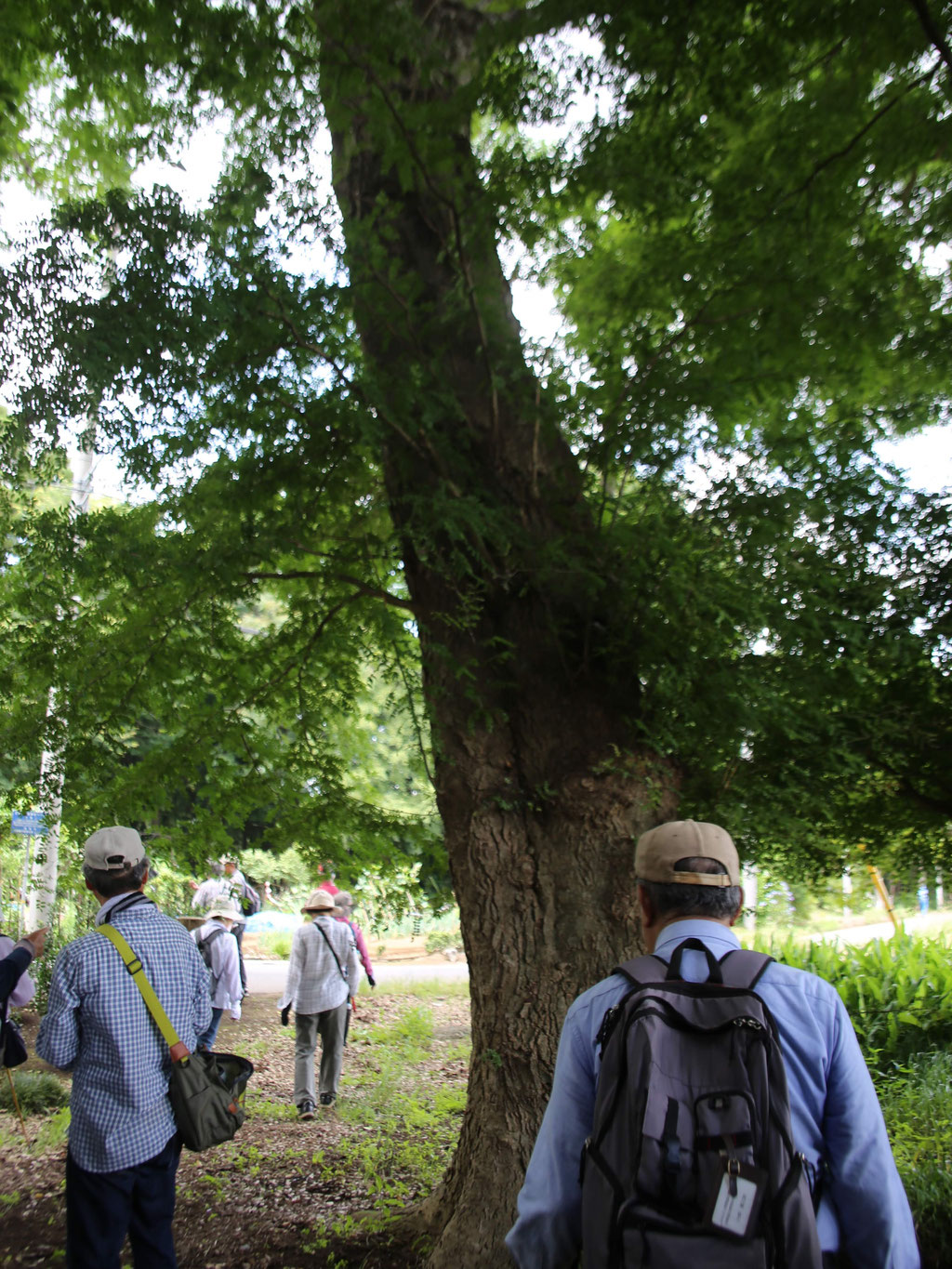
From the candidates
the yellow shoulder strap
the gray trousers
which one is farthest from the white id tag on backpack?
the gray trousers

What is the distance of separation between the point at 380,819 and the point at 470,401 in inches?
88.2

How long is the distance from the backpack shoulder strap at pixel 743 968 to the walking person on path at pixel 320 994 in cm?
633

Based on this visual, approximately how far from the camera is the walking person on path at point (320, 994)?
7.54 metres

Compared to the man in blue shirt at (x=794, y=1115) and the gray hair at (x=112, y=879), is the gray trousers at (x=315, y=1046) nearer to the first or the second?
the gray hair at (x=112, y=879)

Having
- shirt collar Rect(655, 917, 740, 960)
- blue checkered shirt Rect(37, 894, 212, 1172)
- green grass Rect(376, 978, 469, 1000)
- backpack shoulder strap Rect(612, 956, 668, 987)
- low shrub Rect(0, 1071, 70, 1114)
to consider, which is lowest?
green grass Rect(376, 978, 469, 1000)

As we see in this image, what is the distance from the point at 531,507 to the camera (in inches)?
175

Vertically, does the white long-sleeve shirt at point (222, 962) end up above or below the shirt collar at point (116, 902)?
below

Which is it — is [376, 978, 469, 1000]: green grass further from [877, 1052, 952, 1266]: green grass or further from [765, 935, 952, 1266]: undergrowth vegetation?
[877, 1052, 952, 1266]: green grass

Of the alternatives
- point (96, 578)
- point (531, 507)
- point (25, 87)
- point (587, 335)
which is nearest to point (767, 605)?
point (531, 507)

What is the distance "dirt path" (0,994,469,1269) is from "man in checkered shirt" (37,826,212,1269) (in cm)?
176

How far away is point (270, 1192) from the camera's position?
578cm

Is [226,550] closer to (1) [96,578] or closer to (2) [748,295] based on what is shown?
(1) [96,578]

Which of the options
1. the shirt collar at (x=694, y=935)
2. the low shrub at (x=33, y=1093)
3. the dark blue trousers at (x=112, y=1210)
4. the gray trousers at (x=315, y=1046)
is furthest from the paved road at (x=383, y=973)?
the shirt collar at (x=694, y=935)

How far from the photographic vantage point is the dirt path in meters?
4.78
